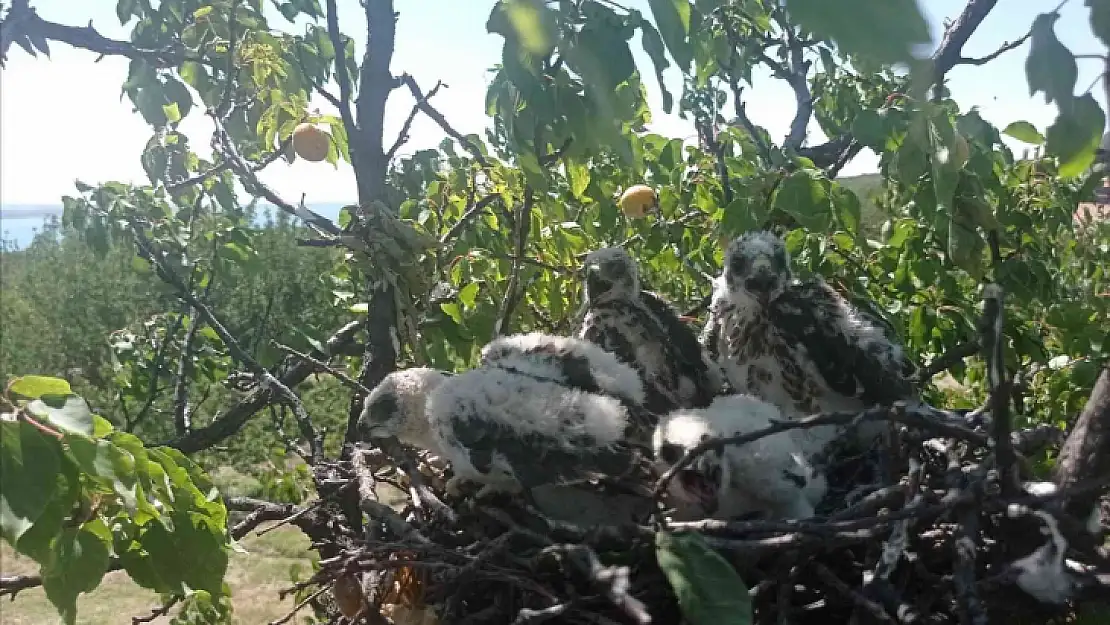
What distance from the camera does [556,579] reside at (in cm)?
155

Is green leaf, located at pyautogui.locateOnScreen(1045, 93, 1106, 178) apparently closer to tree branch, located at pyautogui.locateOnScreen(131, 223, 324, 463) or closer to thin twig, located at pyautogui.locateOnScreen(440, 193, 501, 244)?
thin twig, located at pyautogui.locateOnScreen(440, 193, 501, 244)

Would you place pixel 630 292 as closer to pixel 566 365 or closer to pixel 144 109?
pixel 566 365

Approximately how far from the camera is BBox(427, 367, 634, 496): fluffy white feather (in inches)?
70.3

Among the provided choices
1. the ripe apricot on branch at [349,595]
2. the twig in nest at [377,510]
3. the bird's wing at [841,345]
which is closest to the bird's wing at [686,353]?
the bird's wing at [841,345]

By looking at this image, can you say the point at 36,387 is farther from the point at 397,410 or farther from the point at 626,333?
the point at 626,333

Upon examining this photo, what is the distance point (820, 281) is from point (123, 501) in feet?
6.34

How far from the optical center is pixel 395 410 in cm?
205

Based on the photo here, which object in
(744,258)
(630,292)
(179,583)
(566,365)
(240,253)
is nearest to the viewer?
(179,583)

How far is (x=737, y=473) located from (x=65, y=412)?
4.26ft

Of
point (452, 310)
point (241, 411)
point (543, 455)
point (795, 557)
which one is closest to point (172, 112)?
point (241, 411)

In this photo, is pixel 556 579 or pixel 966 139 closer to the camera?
pixel 556 579

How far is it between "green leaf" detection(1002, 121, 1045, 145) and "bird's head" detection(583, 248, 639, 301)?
3.40ft

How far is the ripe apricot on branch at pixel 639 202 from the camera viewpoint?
290 centimetres

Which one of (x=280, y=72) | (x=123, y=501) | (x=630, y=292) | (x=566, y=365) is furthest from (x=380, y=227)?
(x=280, y=72)
